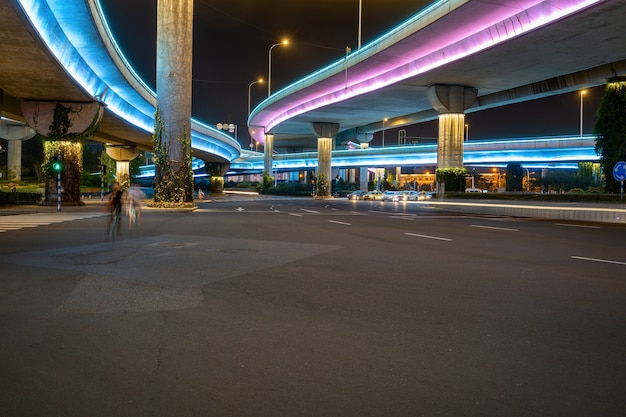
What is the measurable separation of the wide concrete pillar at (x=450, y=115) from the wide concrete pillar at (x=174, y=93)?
69.4ft

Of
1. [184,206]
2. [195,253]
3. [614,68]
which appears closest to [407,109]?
[614,68]

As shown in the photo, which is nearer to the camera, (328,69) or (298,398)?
(298,398)

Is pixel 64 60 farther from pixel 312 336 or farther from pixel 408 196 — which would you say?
pixel 408 196

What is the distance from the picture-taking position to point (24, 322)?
5914mm

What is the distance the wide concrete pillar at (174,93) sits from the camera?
31375 mm

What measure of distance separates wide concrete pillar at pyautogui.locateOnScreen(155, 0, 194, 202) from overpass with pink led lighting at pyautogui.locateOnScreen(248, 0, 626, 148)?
1357 cm

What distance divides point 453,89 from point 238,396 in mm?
43145

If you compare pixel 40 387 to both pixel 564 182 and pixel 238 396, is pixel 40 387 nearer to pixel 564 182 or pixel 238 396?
pixel 238 396

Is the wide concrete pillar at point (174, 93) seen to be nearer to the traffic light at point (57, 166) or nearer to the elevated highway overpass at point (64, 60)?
the elevated highway overpass at point (64, 60)

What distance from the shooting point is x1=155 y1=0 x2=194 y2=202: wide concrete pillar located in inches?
1235

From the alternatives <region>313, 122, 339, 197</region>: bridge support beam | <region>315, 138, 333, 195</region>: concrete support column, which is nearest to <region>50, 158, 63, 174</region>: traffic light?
<region>313, 122, 339, 197</region>: bridge support beam

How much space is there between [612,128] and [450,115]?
44.7 ft

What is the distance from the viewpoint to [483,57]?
1352 inches

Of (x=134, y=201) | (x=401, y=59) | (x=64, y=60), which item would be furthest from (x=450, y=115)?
(x=134, y=201)
